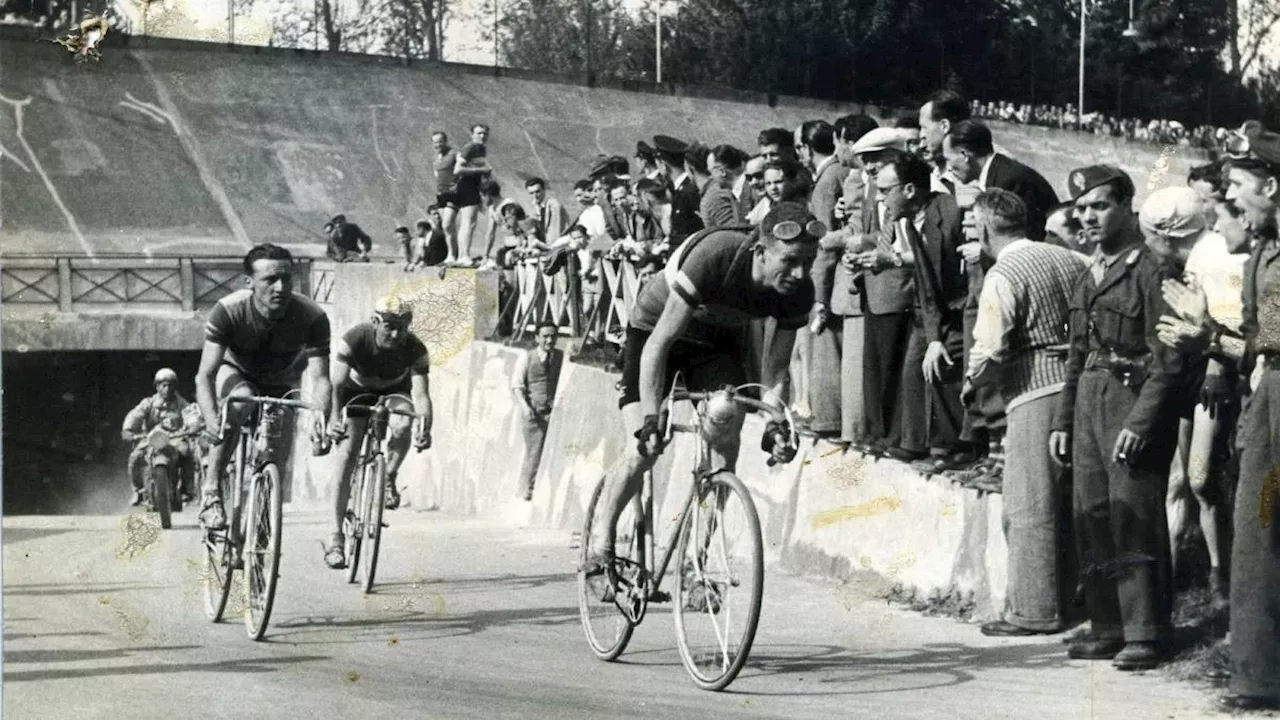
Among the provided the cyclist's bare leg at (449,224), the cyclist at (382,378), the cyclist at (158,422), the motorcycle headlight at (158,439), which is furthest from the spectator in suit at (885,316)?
the motorcycle headlight at (158,439)

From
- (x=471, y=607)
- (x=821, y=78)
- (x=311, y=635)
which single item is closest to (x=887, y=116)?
→ (x=821, y=78)

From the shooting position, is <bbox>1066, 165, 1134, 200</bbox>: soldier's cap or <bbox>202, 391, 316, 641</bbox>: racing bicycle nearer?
<bbox>1066, 165, 1134, 200</bbox>: soldier's cap

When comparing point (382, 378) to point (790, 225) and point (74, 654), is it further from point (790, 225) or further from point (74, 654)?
point (790, 225)

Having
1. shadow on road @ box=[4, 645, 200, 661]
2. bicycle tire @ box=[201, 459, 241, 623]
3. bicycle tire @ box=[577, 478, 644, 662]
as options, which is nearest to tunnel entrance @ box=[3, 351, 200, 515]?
bicycle tire @ box=[201, 459, 241, 623]

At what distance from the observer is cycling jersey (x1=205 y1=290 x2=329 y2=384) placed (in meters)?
9.23

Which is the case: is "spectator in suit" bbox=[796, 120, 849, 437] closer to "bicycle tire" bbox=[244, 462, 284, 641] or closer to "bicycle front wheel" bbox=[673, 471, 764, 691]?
"bicycle front wheel" bbox=[673, 471, 764, 691]

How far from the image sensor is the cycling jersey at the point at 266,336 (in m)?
9.23

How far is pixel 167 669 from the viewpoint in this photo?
8.51 m

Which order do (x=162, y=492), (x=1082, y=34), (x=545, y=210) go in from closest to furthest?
(x=1082, y=34)
(x=162, y=492)
(x=545, y=210)

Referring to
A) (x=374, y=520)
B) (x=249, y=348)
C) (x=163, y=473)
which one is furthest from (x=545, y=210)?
(x=163, y=473)

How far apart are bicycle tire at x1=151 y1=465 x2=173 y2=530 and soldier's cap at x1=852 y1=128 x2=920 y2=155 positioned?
11.9 feet

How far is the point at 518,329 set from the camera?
10.0 metres

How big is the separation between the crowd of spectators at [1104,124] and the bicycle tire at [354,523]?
11.4 feet

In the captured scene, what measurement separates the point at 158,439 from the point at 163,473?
0.17 metres
